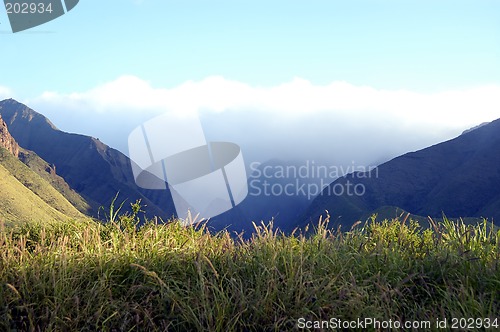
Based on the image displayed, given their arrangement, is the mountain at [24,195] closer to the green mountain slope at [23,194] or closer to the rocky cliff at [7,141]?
the green mountain slope at [23,194]

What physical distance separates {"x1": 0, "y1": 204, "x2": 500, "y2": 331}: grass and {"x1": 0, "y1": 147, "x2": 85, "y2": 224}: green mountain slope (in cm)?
9223

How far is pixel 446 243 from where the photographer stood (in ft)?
22.5

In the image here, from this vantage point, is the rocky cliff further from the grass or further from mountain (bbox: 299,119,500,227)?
the grass

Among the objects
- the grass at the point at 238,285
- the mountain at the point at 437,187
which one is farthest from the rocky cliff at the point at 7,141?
the grass at the point at 238,285

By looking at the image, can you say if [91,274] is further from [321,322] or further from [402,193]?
[402,193]

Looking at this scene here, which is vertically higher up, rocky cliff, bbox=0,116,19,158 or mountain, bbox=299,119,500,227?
rocky cliff, bbox=0,116,19,158

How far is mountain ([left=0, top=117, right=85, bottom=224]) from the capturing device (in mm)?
94863

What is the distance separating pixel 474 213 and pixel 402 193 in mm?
39178

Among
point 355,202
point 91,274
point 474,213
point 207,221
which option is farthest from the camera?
point 355,202

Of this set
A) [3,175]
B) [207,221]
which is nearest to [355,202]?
[3,175]

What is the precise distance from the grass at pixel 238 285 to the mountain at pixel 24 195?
86.7 metres

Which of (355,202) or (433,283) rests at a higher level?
(433,283)

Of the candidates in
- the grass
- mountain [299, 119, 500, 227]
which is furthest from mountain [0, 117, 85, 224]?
the grass

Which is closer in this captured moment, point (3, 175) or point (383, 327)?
point (383, 327)
